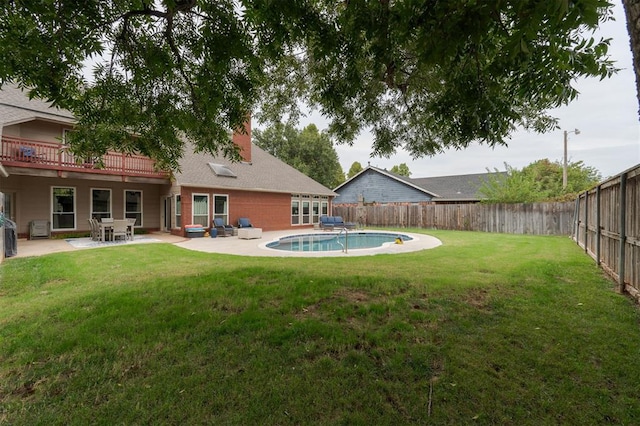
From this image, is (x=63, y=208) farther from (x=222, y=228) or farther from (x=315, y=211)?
(x=315, y=211)

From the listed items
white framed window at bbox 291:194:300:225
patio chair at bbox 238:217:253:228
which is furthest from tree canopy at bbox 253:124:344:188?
patio chair at bbox 238:217:253:228

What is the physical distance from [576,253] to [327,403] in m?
10.1

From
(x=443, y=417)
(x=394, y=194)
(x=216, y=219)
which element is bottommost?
(x=443, y=417)

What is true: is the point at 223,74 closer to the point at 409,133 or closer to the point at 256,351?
the point at 256,351

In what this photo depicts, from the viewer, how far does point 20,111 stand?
12.2 metres

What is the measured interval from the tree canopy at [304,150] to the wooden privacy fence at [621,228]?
29296 mm

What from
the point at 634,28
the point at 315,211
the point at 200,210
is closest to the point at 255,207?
the point at 200,210

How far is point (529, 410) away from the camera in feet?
7.32

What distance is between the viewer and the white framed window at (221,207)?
52.3ft

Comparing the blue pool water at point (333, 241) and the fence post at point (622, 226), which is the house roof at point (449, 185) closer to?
the blue pool water at point (333, 241)

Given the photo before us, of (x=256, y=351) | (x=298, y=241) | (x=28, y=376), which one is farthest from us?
(x=298, y=241)

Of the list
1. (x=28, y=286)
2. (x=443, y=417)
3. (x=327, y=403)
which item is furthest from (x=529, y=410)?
(x=28, y=286)

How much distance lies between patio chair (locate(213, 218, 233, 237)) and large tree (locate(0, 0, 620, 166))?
31.9 feet

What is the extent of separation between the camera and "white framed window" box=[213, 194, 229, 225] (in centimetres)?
1594
